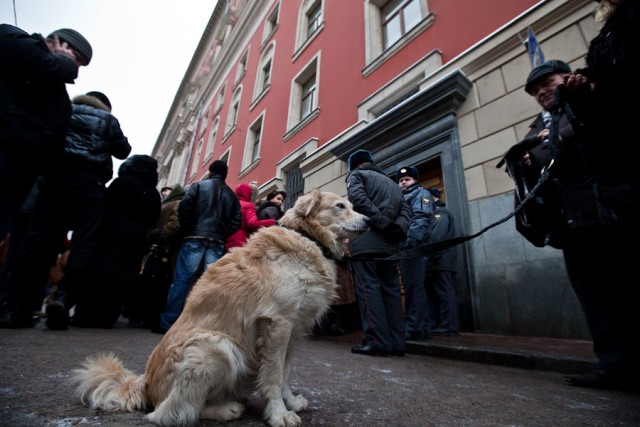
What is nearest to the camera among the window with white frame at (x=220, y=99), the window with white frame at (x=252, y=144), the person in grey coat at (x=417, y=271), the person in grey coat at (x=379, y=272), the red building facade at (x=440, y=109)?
the person in grey coat at (x=379, y=272)

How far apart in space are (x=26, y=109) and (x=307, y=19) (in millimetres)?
12723

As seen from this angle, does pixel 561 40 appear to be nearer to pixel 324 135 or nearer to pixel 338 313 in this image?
pixel 338 313

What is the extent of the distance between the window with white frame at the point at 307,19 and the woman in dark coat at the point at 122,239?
10.1 metres

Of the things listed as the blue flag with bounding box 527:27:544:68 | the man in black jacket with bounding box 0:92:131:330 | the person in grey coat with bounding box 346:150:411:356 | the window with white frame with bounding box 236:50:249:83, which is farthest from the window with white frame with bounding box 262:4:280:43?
the person in grey coat with bounding box 346:150:411:356

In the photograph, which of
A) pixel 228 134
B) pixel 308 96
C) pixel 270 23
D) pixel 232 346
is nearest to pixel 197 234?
pixel 232 346

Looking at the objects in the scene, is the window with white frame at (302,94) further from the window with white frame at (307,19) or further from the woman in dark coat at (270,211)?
the woman in dark coat at (270,211)

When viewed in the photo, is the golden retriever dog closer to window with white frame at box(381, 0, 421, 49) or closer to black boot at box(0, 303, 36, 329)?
black boot at box(0, 303, 36, 329)

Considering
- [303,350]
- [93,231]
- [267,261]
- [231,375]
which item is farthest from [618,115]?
[93,231]

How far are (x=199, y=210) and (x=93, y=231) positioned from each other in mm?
1244

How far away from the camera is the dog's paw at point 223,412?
4.49 feet

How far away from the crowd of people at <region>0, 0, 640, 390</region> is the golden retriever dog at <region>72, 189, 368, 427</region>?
2.74ft

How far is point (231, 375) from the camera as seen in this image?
4.40ft

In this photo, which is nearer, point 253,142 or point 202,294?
point 202,294

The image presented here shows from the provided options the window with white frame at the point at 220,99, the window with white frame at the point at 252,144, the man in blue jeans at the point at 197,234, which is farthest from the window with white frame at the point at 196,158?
the man in blue jeans at the point at 197,234
